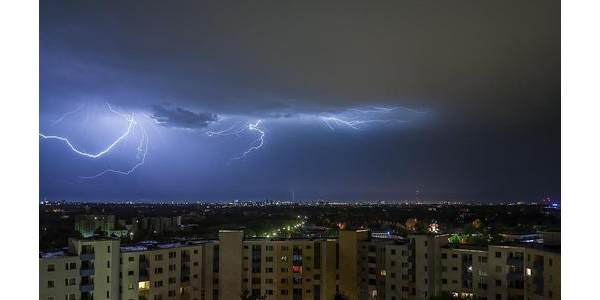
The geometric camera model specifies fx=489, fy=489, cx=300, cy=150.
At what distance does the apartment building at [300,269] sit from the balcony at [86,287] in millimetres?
21

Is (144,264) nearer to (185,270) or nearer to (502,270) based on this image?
(185,270)

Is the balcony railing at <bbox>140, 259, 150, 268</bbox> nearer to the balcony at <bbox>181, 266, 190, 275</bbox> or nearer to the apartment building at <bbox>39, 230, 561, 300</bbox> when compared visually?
the apartment building at <bbox>39, 230, 561, 300</bbox>

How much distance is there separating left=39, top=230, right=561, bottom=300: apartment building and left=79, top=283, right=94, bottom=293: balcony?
0.07 ft

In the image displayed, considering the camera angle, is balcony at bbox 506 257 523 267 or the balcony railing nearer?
balcony at bbox 506 257 523 267

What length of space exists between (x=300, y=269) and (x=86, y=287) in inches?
244

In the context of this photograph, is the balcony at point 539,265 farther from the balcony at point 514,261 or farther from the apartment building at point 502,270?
the balcony at point 514,261

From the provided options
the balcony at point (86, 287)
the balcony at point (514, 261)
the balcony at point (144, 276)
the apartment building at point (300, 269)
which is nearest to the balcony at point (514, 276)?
the apartment building at point (300, 269)

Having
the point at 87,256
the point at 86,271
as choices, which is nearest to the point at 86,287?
the point at 86,271

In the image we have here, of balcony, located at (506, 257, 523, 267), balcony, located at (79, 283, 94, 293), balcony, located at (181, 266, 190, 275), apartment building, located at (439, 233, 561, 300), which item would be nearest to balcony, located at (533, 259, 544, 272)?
apartment building, located at (439, 233, 561, 300)

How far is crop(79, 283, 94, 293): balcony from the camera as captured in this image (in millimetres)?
10438
